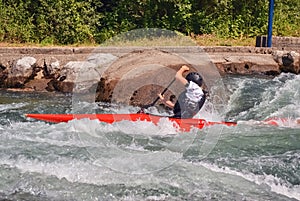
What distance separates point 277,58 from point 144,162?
7893 mm

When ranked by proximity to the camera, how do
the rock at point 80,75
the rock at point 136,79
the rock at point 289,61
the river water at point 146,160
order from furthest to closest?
the rock at point 289,61
the rock at point 80,75
the rock at point 136,79
the river water at point 146,160

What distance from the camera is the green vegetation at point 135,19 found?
49.6 feet

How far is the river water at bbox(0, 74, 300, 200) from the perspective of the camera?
5.60 metres

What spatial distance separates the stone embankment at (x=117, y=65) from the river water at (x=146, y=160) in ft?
3.95

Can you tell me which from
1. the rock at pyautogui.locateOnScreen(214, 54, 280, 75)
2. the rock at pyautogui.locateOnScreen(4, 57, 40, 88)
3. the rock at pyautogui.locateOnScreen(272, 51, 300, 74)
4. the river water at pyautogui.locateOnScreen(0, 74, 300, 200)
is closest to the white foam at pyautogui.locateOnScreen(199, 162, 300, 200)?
the river water at pyautogui.locateOnScreen(0, 74, 300, 200)

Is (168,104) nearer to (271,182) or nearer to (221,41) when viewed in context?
(271,182)

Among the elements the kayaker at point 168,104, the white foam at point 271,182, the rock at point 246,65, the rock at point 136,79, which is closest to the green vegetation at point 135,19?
the rock at point 246,65

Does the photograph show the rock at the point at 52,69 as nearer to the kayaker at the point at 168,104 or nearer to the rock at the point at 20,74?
the rock at the point at 20,74

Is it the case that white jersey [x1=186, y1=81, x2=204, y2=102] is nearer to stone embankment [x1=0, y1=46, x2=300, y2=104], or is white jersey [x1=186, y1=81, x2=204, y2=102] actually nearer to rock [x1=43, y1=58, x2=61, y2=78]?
stone embankment [x1=0, y1=46, x2=300, y2=104]

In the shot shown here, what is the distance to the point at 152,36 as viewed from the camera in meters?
14.4

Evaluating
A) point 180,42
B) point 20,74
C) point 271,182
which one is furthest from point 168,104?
point 180,42

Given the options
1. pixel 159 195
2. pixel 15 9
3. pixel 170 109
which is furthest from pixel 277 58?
pixel 159 195

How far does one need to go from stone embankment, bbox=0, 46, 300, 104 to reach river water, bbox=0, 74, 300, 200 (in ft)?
3.95

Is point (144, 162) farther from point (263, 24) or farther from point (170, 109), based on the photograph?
point (263, 24)
